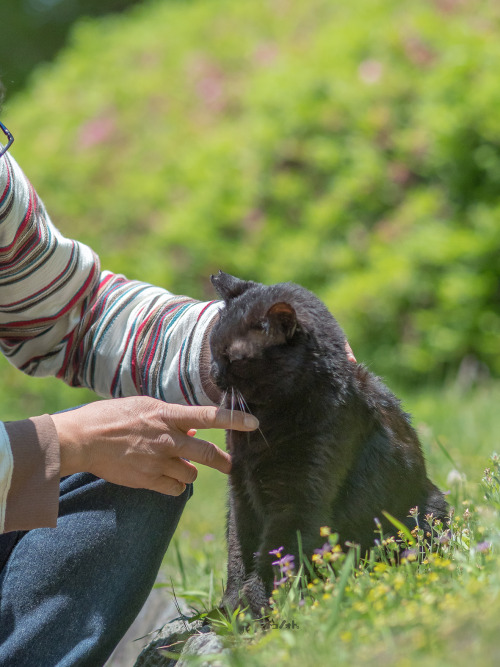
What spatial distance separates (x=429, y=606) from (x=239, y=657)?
1.10 ft

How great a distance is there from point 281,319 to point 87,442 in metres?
0.53

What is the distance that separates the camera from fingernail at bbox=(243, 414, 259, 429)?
1.69 metres

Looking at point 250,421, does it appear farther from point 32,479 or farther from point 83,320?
point 83,320

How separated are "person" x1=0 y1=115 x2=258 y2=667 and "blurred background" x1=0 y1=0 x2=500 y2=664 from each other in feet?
2.57

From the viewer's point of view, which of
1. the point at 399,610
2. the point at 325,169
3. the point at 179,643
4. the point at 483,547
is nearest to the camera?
the point at 399,610

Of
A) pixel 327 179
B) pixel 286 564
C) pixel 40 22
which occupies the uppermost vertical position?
pixel 40 22

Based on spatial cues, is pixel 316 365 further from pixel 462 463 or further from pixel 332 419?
pixel 462 463

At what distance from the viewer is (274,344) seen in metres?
1.79

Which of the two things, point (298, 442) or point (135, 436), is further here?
point (298, 442)

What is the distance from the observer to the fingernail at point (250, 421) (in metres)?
1.69

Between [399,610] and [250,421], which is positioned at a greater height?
[250,421]

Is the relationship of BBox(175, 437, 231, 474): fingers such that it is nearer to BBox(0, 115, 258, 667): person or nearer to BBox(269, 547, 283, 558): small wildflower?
BBox(0, 115, 258, 667): person

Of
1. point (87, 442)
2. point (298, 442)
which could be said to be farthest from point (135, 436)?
point (298, 442)

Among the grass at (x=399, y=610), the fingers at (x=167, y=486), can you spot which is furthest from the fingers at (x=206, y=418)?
the grass at (x=399, y=610)
